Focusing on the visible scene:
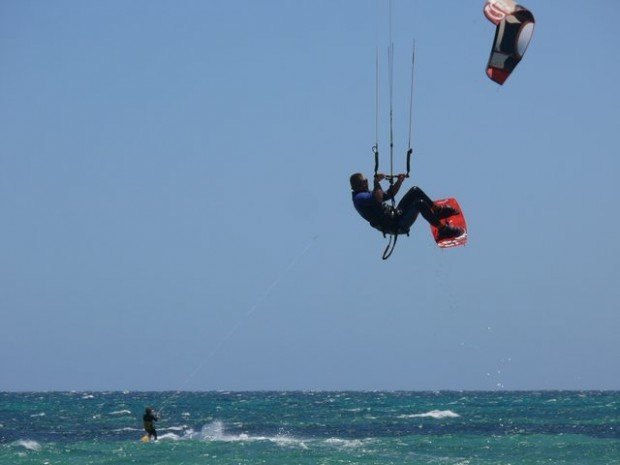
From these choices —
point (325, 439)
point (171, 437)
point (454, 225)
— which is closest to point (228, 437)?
point (171, 437)

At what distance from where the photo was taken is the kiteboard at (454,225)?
14.3 m

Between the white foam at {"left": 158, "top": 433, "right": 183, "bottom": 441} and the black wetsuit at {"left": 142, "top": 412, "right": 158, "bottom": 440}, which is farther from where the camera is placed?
the white foam at {"left": 158, "top": 433, "right": 183, "bottom": 441}

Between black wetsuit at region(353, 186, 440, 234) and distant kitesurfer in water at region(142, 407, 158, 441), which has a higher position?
black wetsuit at region(353, 186, 440, 234)

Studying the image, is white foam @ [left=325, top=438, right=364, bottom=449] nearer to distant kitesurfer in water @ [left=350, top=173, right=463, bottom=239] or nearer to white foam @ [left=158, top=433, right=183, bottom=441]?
white foam @ [left=158, top=433, right=183, bottom=441]

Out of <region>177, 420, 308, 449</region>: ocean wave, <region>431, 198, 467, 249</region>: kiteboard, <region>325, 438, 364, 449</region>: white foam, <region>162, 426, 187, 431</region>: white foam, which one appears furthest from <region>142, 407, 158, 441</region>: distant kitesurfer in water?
<region>431, 198, 467, 249</region>: kiteboard

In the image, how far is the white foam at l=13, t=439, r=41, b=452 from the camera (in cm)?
3108

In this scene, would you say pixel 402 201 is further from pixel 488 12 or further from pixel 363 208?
pixel 488 12

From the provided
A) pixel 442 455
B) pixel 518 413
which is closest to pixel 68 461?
pixel 442 455

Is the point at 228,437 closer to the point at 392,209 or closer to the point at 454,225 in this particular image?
the point at 454,225

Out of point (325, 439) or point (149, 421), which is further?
point (325, 439)

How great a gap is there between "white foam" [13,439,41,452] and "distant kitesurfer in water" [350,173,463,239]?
1954cm

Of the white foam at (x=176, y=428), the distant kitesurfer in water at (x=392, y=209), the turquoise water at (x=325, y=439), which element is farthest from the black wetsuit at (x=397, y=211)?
the white foam at (x=176, y=428)

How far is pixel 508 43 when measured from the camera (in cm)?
1364

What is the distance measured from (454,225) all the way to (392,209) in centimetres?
134
